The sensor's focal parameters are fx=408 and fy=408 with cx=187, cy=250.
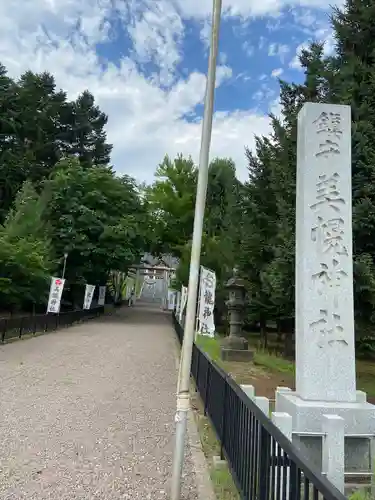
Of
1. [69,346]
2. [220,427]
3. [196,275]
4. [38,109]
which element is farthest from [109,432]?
[38,109]

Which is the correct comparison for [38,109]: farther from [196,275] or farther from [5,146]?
[196,275]

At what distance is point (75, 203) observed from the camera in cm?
2547

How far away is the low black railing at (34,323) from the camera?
46.4 feet

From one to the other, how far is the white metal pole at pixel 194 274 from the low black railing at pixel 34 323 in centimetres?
1195

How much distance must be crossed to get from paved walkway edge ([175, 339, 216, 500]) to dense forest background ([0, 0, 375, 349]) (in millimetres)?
4738

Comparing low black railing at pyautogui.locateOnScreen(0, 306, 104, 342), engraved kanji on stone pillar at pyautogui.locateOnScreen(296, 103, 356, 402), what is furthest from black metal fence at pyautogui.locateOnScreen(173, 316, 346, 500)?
low black railing at pyautogui.locateOnScreen(0, 306, 104, 342)

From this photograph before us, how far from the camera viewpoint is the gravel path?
3596 millimetres

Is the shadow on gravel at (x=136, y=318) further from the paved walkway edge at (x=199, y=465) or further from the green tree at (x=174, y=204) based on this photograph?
the paved walkway edge at (x=199, y=465)

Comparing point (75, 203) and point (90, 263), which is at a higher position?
point (75, 203)

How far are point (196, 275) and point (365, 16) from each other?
30.1ft

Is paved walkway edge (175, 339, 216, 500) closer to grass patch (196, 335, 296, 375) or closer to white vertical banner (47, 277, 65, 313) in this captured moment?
grass patch (196, 335, 296, 375)

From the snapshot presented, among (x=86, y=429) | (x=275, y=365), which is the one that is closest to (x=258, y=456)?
(x=86, y=429)

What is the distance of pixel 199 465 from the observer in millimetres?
4227

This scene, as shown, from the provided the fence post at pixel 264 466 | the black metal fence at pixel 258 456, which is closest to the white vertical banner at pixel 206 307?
the black metal fence at pixel 258 456
